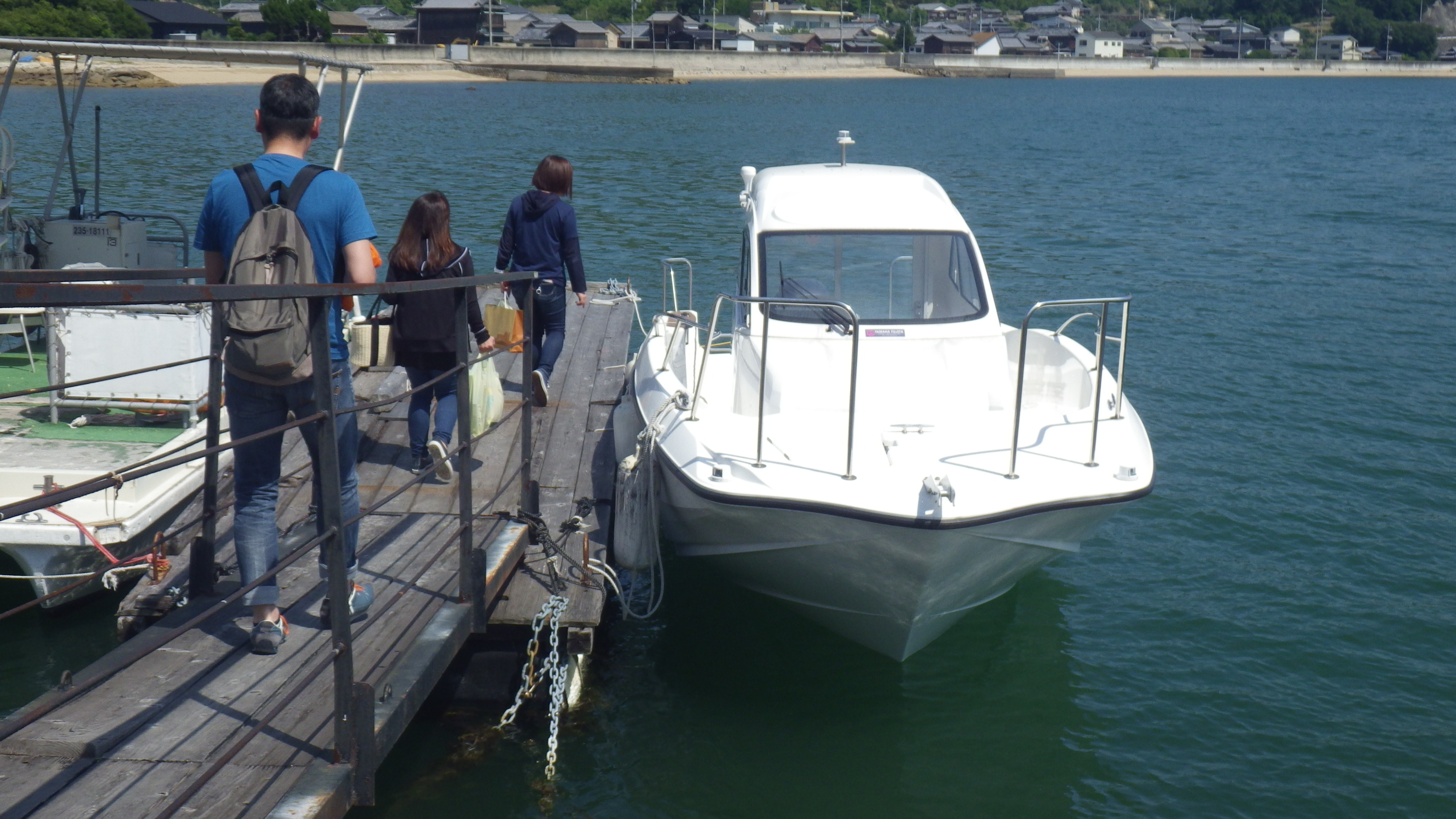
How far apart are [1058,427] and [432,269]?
356 centimetres

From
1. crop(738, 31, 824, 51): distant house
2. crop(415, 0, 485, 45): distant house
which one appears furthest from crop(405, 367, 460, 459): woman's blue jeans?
crop(738, 31, 824, 51): distant house

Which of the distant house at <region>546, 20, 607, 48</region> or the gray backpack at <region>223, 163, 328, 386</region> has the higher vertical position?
the distant house at <region>546, 20, 607, 48</region>

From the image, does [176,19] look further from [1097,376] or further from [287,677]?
[287,677]

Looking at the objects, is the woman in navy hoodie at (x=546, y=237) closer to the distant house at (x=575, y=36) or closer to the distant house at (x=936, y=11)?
the distant house at (x=575, y=36)

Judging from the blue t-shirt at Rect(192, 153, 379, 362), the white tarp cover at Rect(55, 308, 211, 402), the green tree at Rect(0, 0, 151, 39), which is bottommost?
the white tarp cover at Rect(55, 308, 211, 402)

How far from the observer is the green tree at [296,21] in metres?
81.2

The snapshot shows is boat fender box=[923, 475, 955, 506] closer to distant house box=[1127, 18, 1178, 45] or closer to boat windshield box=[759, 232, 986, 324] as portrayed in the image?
boat windshield box=[759, 232, 986, 324]

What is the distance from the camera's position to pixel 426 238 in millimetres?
6215

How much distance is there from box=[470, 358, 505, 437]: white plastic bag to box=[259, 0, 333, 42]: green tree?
82631mm

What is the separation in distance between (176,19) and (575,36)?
107ft

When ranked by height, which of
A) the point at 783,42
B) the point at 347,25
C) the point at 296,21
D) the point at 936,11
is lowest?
the point at 296,21

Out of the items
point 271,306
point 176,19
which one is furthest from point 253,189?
point 176,19

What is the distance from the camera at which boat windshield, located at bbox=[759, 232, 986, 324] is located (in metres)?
7.48

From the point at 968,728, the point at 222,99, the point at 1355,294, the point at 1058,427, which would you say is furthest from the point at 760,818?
the point at 222,99
